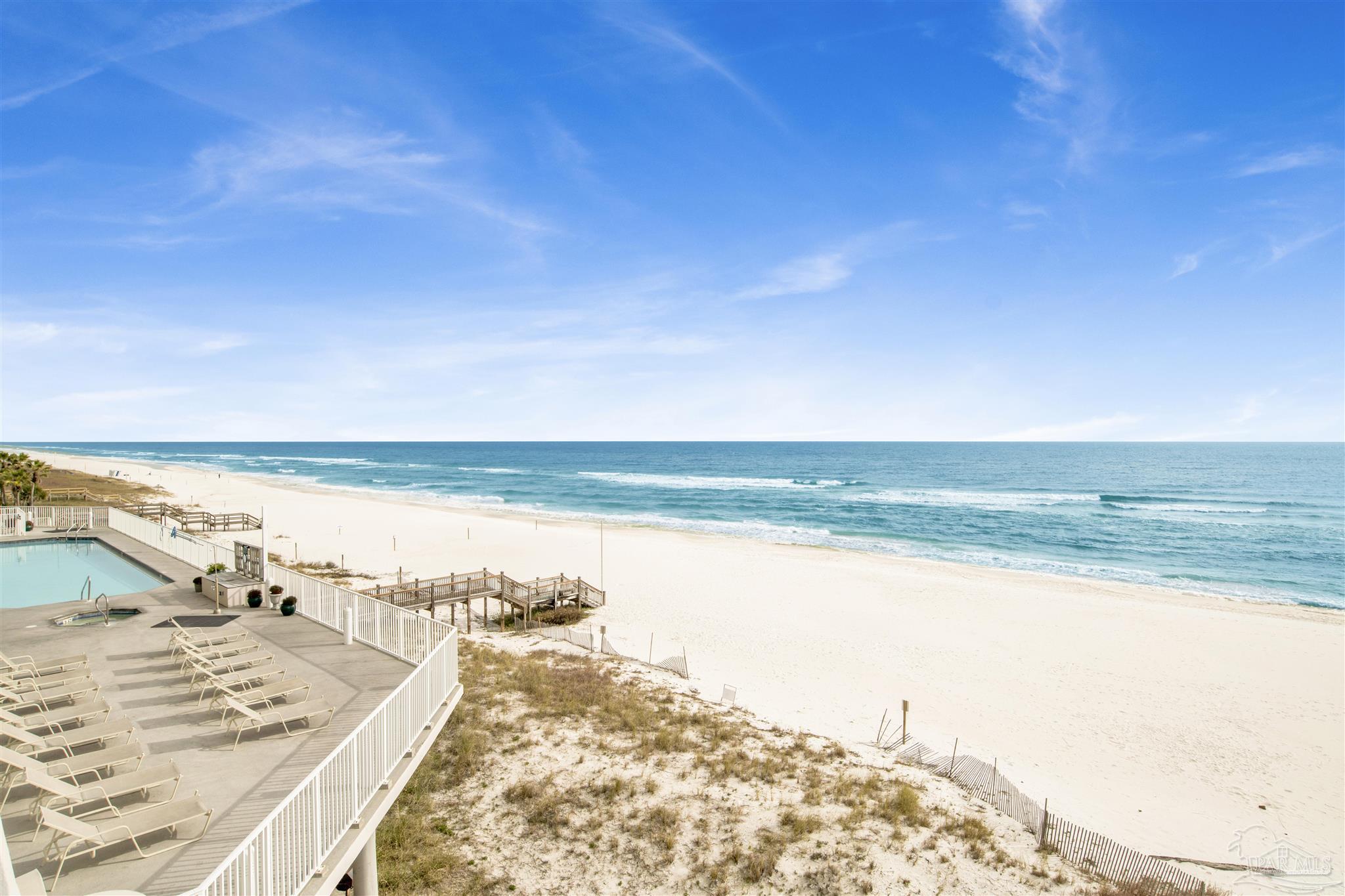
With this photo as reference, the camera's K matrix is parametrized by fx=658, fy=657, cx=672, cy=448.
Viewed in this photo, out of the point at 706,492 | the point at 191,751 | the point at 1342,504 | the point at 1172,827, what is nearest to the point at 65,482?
the point at 706,492

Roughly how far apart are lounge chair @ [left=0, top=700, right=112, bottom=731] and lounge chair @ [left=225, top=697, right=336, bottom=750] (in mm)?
1753

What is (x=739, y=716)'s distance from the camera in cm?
1681

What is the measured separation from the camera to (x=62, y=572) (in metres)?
20.2

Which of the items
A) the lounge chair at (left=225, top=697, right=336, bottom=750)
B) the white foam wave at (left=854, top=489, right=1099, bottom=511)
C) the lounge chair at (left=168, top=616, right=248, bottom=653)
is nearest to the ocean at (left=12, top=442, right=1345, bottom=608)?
the white foam wave at (left=854, top=489, right=1099, bottom=511)

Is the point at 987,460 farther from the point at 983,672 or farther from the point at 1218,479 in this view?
the point at 983,672

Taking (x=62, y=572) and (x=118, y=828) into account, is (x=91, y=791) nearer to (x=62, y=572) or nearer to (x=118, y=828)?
(x=118, y=828)

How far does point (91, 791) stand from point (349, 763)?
108 inches

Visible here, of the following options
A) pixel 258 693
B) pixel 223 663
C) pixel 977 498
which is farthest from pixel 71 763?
pixel 977 498

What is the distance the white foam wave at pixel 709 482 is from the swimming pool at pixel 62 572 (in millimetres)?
68598

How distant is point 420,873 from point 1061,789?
45.2 ft

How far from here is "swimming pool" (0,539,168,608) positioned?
17.7 m

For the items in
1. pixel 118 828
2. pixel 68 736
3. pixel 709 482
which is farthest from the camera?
pixel 709 482

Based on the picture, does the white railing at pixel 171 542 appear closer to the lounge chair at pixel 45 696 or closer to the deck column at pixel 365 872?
the lounge chair at pixel 45 696

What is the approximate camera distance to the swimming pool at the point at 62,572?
1766 centimetres
